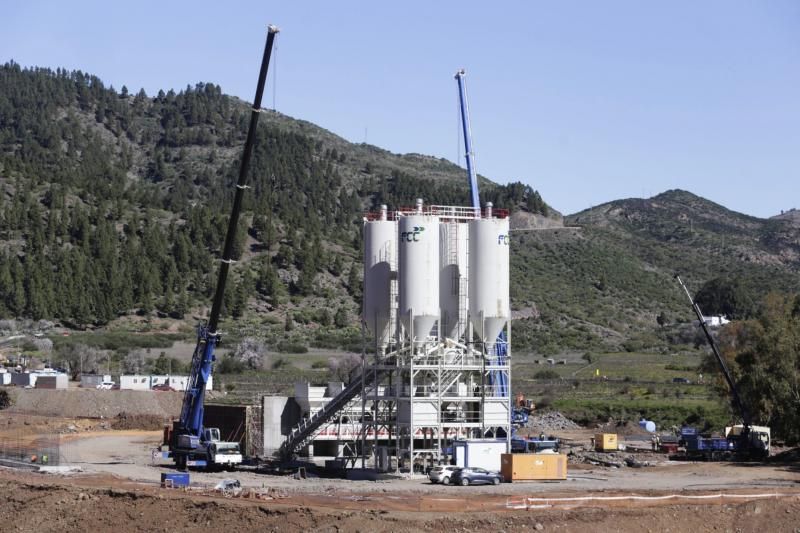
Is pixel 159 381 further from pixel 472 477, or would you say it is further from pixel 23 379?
pixel 472 477

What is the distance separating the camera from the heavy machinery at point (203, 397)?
214 feet

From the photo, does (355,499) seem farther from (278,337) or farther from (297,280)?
(297,280)

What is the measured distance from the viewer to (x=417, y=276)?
2459 inches

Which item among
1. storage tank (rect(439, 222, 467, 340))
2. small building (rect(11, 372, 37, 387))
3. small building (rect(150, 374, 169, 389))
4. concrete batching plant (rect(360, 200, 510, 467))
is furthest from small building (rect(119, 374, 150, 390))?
storage tank (rect(439, 222, 467, 340))

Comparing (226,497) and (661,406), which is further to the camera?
(661,406)

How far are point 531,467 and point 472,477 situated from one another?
3.53 meters

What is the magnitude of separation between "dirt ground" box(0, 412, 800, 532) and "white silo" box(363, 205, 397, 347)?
8.13m

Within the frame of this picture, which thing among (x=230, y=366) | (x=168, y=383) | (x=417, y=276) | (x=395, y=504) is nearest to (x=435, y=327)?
(x=417, y=276)

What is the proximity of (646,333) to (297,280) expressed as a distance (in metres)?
50.4

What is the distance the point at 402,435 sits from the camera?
205 feet

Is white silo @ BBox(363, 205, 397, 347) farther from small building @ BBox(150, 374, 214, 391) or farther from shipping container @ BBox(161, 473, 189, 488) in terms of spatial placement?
small building @ BBox(150, 374, 214, 391)

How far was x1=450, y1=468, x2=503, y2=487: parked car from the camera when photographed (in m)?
57.6

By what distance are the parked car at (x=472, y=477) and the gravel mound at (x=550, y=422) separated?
135 ft

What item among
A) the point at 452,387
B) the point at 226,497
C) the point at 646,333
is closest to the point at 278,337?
the point at 646,333
